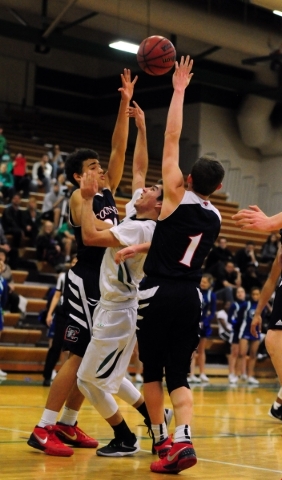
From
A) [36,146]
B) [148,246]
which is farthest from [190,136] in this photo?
[148,246]

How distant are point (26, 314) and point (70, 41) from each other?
28.0ft

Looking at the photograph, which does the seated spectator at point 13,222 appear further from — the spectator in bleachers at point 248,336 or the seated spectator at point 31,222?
the spectator in bleachers at point 248,336

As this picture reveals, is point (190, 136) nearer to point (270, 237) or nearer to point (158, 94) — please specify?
point (158, 94)

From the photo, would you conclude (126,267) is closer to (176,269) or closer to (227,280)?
(176,269)

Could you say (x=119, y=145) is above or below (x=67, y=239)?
above

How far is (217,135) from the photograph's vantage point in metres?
27.6

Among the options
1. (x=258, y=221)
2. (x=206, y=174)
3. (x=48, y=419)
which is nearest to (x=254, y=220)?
(x=258, y=221)

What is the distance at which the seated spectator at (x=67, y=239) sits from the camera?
16.9 meters

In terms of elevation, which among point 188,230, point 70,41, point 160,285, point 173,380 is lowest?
point 173,380

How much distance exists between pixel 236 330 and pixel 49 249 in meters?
4.20

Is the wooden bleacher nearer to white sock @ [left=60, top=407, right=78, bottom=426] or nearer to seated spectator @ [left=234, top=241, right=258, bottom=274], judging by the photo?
seated spectator @ [left=234, top=241, right=258, bottom=274]

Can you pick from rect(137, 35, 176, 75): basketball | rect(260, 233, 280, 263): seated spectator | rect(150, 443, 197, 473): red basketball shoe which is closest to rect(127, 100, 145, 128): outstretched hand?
rect(137, 35, 176, 75): basketball

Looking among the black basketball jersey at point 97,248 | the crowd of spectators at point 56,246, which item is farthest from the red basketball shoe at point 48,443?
the crowd of spectators at point 56,246

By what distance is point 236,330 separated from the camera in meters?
16.3
